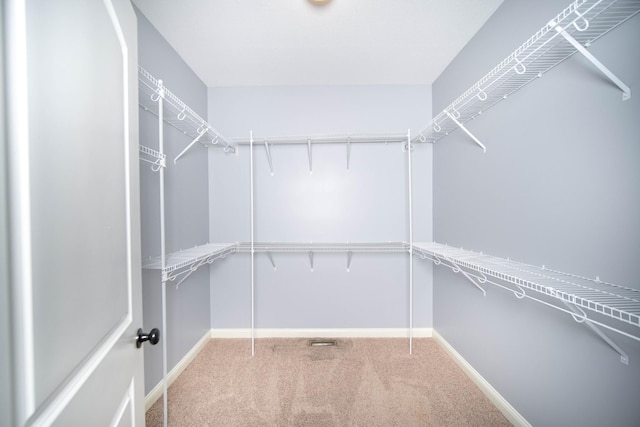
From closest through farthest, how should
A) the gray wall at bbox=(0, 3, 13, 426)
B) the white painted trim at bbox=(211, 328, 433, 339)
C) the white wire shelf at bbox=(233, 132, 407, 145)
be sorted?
the gray wall at bbox=(0, 3, 13, 426) < the white wire shelf at bbox=(233, 132, 407, 145) < the white painted trim at bbox=(211, 328, 433, 339)

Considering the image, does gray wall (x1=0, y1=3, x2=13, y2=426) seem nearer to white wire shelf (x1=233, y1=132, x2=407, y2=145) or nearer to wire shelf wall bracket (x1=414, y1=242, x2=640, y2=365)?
wire shelf wall bracket (x1=414, y1=242, x2=640, y2=365)

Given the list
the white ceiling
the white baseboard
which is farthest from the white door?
the white baseboard

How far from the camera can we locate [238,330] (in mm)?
2389

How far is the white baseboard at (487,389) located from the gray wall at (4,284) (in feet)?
6.68

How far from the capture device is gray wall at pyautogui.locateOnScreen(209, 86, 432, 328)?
2.37 m

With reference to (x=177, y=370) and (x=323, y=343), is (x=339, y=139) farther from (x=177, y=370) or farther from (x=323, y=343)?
(x=177, y=370)

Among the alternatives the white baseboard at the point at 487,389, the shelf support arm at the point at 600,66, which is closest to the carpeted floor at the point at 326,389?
the white baseboard at the point at 487,389

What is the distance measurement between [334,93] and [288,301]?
2050 mm

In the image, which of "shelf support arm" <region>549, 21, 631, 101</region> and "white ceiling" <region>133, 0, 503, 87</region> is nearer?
"shelf support arm" <region>549, 21, 631, 101</region>

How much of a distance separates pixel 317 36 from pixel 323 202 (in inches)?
51.5

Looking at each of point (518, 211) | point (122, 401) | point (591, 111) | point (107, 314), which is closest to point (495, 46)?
point (591, 111)

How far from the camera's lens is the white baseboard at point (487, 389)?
1397mm

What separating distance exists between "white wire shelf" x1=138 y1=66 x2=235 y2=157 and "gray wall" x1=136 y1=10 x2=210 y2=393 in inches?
2.7

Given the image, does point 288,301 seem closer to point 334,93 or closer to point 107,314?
point 107,314
